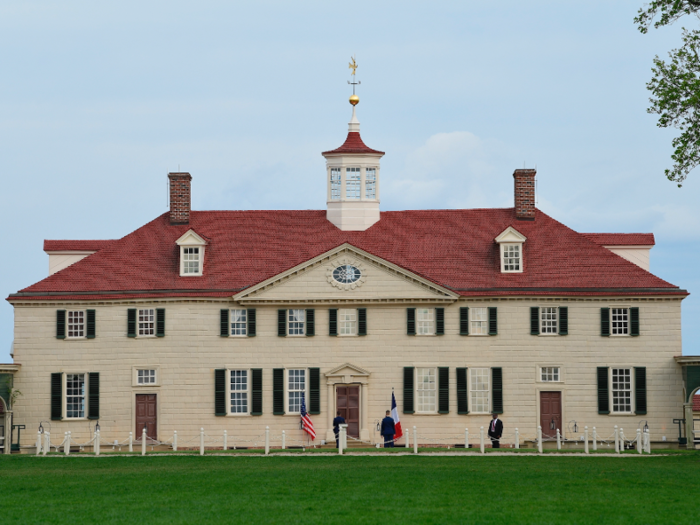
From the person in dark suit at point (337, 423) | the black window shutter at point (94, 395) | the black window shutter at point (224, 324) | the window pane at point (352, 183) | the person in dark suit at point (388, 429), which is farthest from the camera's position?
the window pane at point (352, 183)

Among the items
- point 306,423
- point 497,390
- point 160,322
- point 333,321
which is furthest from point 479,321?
point 160,322

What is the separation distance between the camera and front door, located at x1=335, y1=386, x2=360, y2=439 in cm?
4941

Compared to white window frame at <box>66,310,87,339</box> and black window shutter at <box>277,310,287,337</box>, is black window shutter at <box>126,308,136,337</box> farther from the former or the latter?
black window shutter at <box>277,310,287,337</box>

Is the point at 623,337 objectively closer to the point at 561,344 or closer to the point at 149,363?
the point at 561,344

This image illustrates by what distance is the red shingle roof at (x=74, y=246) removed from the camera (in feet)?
180

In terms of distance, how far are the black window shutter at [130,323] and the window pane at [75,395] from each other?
8.22ft

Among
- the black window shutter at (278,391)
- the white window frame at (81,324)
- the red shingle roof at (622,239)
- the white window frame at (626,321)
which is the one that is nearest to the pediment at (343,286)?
the black window shutter at (278,391)

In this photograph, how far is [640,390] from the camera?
49219mm

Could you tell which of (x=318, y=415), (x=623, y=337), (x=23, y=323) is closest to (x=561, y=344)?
(x=623, y=337)

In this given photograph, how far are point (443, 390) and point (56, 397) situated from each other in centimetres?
1510

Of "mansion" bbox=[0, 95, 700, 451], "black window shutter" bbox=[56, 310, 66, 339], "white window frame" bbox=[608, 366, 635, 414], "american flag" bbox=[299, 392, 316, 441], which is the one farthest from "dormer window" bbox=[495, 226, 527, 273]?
"black window shutter" bbox=[56, 310, 66, 339]

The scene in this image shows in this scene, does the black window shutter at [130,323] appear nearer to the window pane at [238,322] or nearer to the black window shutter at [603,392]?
the window pane at [238,322]

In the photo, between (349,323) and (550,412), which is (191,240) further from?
(550,412)

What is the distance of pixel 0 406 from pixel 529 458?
26.3m
